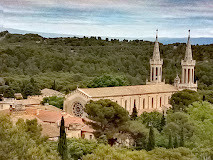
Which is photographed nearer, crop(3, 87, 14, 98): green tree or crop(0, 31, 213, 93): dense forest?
crop(3, 87, 14, 98): green tree

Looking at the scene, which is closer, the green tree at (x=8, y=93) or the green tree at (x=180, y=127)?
the green tree at (x=180, y=127)

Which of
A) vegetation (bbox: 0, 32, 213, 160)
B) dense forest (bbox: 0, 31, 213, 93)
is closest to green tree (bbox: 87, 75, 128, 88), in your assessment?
vegetation (bbox: 0, 32, 213, 160)

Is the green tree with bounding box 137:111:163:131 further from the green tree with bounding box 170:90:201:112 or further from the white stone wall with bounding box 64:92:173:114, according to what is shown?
the green tree with bounding box 170:90:201:112

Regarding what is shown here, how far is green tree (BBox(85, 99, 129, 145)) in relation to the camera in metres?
32.8

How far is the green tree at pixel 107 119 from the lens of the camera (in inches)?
1292

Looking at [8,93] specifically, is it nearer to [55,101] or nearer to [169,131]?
[55,101]

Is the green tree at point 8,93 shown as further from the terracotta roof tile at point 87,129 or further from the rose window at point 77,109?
the terracotta roof tile at point 87,129

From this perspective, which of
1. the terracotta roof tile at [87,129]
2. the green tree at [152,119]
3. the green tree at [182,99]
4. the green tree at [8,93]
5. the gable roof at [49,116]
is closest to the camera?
the terracotta roof tile at [87,129]

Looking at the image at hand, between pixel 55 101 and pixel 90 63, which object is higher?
pixel 90 63

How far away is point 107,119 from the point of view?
109ft

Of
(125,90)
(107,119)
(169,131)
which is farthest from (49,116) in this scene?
(125,90)

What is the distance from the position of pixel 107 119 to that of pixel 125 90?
34.5ft

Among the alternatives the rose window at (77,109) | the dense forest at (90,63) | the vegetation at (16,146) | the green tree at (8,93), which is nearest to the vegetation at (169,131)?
the rose window at (77,109)

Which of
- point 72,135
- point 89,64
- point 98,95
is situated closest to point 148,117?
point 98,95
